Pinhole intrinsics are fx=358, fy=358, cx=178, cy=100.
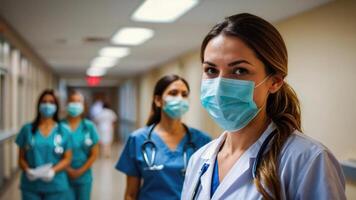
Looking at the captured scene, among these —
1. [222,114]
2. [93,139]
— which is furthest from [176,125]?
[93,139]

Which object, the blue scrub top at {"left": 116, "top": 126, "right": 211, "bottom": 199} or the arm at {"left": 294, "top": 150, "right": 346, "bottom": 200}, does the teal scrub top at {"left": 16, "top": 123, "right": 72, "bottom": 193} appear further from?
the arm at {"left": 294, "top": 150, "right": 346, "bottom": 200}

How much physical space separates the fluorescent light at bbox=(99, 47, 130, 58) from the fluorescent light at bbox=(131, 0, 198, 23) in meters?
2.50

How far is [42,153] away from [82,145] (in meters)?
0.64

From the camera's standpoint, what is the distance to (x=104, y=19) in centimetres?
423

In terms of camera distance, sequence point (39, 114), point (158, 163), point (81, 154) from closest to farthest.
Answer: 1. point (158, 163)
2. point (39, 114)
3. point (81, 154)

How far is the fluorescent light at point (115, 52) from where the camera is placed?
6.62 meters

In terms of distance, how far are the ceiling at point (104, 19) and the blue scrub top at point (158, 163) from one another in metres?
1.75

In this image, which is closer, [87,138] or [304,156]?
[304,156]

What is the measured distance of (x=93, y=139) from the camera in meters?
3.61

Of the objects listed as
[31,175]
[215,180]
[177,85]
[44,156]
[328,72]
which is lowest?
[31,175]

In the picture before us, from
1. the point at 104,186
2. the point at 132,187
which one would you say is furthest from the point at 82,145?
the point at 104,186

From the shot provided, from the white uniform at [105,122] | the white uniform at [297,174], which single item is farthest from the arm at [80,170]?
the white uniform at [105,122]

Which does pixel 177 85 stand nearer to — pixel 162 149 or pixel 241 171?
pixel 162 149

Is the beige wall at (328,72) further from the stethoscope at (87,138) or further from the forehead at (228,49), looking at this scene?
the forehead at (228,49)
